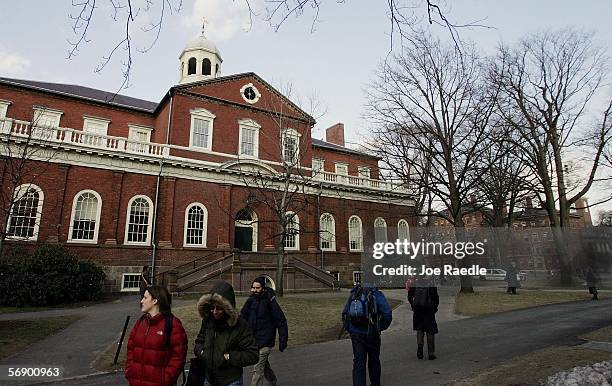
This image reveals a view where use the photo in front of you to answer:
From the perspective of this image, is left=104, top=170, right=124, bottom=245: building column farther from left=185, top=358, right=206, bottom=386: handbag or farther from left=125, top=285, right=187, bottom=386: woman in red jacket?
left=185, top=358, right=206, bottom=386: handbag

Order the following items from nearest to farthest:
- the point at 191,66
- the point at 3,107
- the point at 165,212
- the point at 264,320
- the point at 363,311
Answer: the point at 363,311 → the point at 264,320 → the point at 165,212 → the point at 3,107 → the point at 191,66

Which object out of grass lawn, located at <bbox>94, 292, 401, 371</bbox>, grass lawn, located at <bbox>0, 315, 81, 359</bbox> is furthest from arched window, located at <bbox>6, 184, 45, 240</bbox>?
grass lawn, located at <bbox>94, 292, 401, 371</bbox>

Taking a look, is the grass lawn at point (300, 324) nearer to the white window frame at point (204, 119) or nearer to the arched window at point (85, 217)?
the arched window at point (85, 217)

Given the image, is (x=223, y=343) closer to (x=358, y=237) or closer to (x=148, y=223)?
(x=148, y=223)

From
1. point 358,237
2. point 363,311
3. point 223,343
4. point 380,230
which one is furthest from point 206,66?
point 223,343

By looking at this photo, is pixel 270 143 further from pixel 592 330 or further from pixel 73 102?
pixel 592 330

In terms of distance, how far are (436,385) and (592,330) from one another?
7638 mm

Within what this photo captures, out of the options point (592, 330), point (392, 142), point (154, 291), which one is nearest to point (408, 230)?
point (392, 142)

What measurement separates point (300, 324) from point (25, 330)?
8.24 m

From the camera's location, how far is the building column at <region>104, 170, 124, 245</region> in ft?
69.5

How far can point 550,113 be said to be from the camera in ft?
94.1

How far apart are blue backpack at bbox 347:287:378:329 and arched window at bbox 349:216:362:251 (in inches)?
997

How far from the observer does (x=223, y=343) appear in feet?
11.9

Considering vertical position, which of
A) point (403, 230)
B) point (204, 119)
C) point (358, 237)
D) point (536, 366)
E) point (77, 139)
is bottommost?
point (536, 366)
